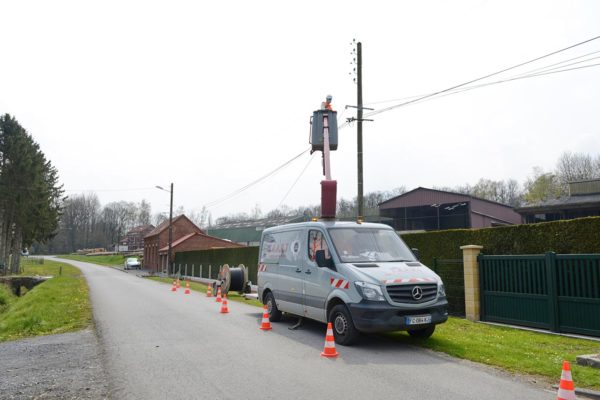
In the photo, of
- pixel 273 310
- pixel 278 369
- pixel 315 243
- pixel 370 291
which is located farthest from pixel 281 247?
pixel 278 369

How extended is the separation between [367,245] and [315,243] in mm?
1150

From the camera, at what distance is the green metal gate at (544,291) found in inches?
355

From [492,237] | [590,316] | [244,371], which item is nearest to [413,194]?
[492,237]

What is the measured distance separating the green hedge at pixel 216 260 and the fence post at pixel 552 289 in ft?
64.1

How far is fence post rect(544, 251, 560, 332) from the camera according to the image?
376 inches

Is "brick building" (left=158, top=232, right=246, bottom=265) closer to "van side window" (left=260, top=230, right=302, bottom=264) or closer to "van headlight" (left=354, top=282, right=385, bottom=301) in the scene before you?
"van side window" (left=260, top=230, right=302, bottom=264)

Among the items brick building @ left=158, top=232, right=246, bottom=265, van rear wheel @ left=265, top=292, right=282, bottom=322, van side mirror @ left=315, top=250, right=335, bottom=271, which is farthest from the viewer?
brick building @ left=158, top=232, right=246, bottom=265

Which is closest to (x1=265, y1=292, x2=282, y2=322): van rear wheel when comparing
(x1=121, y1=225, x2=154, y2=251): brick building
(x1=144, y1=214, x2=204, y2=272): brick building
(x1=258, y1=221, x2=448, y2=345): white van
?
(x1=258, y1=221, x2=448, y2=345): white van

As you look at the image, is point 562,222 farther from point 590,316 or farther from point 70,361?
point 70,361

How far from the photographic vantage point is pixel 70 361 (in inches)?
293

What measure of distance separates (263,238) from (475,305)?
588 centimetres

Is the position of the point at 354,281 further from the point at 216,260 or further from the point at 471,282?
the point at 216,260

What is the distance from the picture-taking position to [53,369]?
6922mm

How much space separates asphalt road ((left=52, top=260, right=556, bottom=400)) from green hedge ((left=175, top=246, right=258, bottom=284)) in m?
18.1
